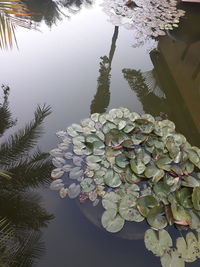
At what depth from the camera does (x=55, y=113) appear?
2.20 m

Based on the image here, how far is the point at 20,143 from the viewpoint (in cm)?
178

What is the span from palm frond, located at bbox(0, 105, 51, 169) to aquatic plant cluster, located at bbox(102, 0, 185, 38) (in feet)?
7.06

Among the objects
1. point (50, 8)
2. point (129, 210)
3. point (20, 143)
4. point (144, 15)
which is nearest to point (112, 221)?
point (129, 210)

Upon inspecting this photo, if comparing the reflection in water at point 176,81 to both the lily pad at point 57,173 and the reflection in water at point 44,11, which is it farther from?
the reflection in water at point 44,11

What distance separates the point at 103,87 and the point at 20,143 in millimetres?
1161

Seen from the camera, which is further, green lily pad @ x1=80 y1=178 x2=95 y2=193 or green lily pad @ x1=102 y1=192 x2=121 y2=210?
green lily pad @ x1=80 y1=178 x2=95 y2=193

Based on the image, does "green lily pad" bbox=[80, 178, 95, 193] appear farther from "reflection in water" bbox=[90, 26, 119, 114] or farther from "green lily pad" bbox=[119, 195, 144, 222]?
"reflection in water" bbox=[90, 26, 119, 114]

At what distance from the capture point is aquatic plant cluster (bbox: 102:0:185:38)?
3.36m

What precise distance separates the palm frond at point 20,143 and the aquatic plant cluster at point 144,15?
7.06ft

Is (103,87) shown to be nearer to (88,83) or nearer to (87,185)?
(88,83)

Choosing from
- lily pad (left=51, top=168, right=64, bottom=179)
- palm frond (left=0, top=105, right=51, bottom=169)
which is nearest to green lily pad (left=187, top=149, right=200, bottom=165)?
lily pad (left=51, top=168, right=64, bottom=179)

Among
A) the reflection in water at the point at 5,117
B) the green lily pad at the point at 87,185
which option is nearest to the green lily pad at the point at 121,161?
the green lily pad at the point at 87,185

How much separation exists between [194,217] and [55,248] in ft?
3.00

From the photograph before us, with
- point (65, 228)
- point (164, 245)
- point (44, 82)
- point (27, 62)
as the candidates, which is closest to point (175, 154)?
point (164, 245)
